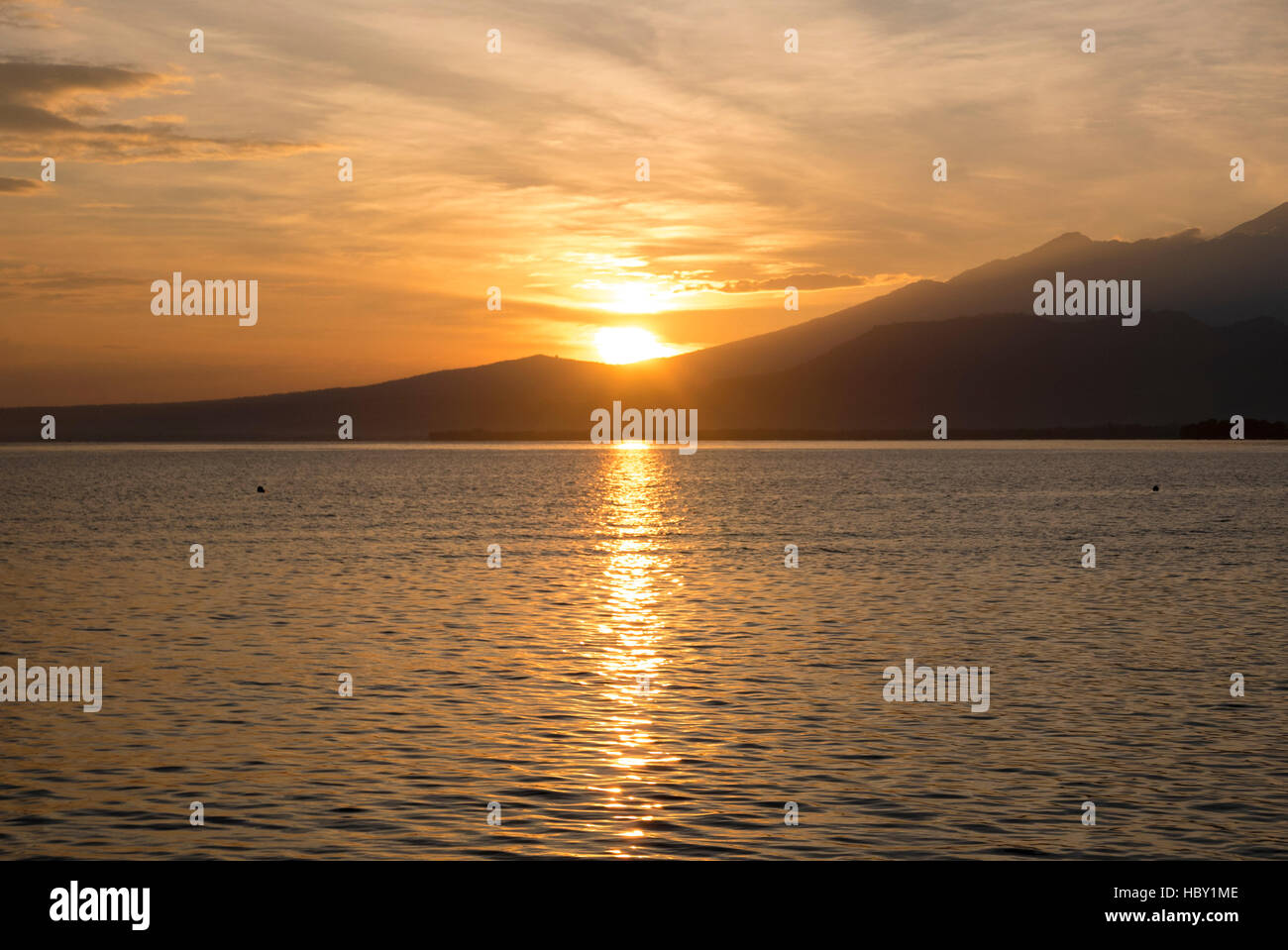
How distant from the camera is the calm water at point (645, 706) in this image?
17.6 m

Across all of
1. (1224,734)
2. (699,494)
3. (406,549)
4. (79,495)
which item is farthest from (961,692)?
(79,495)

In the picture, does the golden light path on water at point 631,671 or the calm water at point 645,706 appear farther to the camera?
the golden light path on water at point 631,671

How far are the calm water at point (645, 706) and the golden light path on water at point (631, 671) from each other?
0.42ft

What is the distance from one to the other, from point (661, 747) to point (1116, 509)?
9634 centimetres

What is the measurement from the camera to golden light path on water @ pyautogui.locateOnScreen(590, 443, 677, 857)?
61.9 ft

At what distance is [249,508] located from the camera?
382 ft

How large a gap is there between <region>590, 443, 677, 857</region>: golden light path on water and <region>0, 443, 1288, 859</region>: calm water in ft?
0.42

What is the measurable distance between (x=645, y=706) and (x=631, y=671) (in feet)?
14.4

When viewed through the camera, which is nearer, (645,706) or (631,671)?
(645,706)

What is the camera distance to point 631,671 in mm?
30375

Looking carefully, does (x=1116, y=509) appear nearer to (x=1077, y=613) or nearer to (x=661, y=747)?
(x=1077, y=613)

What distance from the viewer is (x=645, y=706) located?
25984 millimetres

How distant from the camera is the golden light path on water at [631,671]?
61.9ft
